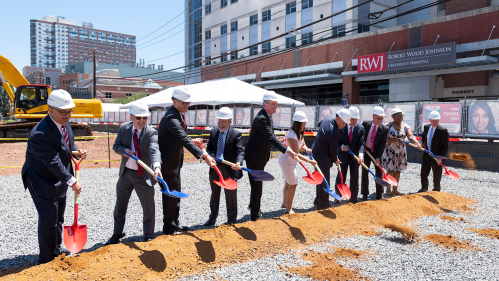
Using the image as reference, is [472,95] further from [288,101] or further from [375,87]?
[288,101]

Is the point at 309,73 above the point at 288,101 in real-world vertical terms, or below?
above

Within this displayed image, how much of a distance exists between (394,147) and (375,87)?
85.4ft

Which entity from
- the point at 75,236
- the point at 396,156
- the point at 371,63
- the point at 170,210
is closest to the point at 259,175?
the point at 170,210

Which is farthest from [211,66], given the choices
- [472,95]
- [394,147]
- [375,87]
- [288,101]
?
[394,147]

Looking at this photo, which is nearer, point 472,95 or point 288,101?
point 288,101

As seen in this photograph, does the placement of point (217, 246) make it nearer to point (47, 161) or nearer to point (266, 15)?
point (47, 161)

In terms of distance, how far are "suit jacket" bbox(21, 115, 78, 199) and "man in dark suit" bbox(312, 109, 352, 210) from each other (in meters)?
4.14

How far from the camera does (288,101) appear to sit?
75.4 feet

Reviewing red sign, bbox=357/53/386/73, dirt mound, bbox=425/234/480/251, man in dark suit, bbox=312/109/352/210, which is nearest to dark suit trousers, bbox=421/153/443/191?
man in dark suit, bbox=312/109/352/210

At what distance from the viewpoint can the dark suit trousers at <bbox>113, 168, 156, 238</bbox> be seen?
15.1 ft

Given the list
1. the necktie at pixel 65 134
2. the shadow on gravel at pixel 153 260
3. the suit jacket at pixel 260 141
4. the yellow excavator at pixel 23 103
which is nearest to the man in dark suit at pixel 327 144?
the suit jacket at pixel 260 141

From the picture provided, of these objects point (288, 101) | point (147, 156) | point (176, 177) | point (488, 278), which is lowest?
point (488, 278)

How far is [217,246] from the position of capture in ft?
14.1

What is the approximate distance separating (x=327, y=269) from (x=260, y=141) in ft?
7.24
